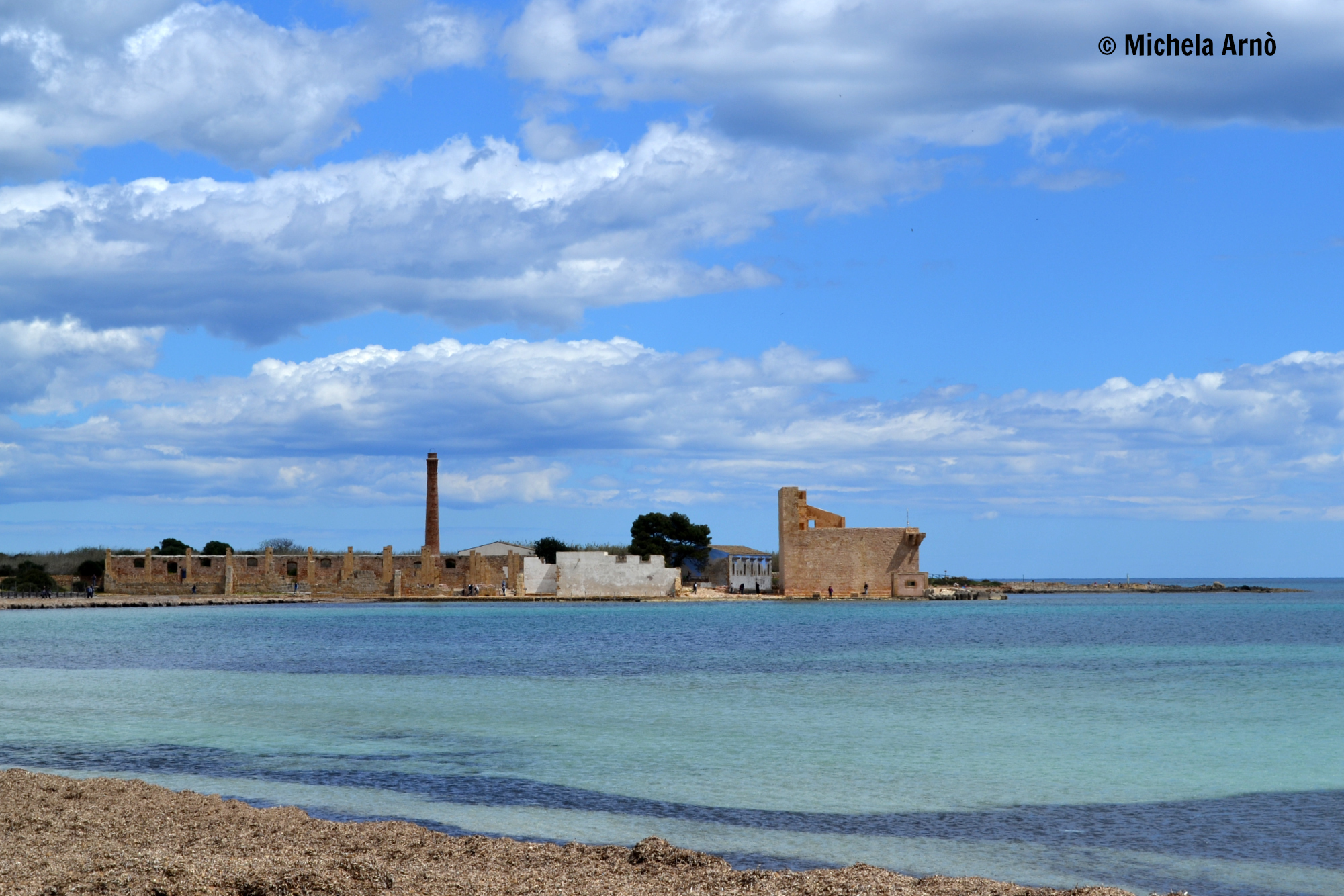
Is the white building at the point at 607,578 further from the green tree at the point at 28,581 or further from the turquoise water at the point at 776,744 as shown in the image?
the turquoise water at the point at 776,744

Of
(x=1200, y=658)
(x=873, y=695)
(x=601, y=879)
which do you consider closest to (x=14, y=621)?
(x=873, y=695)

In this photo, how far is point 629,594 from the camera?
6116cm

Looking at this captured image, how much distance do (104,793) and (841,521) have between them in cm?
5778

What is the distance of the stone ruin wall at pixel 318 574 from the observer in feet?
209

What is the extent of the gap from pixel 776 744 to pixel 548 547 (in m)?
66.8

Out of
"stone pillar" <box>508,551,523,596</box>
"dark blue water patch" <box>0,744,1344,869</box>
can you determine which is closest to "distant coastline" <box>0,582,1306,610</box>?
"stone pillar" <box>508,551,523,596</box>

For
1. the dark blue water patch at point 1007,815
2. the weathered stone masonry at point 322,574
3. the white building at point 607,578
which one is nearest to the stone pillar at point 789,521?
the white building at point 607,578

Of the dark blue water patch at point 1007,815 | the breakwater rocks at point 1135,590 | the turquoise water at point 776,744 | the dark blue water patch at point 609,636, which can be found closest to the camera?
the dark blue water patch at point 1007,815

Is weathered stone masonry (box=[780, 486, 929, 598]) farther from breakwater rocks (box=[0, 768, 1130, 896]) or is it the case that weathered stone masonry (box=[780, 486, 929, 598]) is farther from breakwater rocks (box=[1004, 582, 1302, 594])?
breakwater rocks (box=[0, 768, 1130, 896])

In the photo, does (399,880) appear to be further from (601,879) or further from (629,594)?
(629,594)

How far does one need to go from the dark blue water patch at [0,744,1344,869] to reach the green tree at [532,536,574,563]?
67103 millimetres

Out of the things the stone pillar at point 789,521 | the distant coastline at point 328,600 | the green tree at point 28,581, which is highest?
the stone pillar at point 789,521

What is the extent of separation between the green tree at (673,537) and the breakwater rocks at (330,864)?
66.0 metres

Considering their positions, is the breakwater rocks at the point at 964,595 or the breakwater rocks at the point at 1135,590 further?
the breakwater rocks at the point at 1135,590
